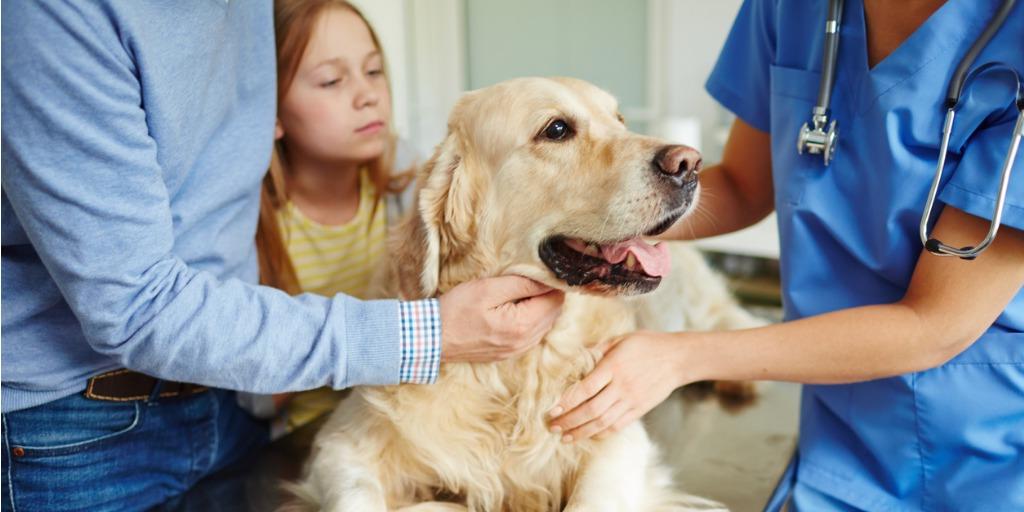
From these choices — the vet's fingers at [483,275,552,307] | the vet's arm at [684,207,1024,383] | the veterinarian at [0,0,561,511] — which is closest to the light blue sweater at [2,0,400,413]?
the veterinarian at [0,0,561,511]

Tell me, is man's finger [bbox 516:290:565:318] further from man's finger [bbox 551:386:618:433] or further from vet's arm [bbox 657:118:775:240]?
vet's arm [bbox 657:118:775:240]

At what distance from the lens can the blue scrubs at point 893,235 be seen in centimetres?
101

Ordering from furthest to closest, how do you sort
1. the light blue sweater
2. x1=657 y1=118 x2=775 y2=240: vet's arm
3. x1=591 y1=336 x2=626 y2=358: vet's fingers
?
x1=657 y1=118 x2=775 y2=240: vet's arm, x1=591 y1=336 x2=626 y2=358: vet's fingers, the light blue sweater

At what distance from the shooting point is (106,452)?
1.17 metres

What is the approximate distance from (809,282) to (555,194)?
416 millimetres

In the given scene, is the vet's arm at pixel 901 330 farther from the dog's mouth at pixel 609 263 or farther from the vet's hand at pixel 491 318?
the vet's hand at pixel 491 318

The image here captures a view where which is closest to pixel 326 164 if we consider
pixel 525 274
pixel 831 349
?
pixel 525 274

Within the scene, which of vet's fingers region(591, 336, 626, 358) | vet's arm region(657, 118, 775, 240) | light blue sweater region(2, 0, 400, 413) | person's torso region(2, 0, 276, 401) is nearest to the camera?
light blue sweater region(2, 0, 400, 413)

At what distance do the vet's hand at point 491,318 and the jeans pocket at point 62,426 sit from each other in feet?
1.71

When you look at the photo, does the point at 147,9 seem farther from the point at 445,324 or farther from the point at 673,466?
the point at 673,466

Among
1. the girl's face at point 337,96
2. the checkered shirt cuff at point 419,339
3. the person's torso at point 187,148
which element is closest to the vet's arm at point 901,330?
the checkered shirt cuff at point 419,339

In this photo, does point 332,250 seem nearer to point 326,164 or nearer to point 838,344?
point 326,164

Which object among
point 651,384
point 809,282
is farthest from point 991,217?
point 651,384

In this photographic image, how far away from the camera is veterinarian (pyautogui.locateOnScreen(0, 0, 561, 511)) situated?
87 cm
